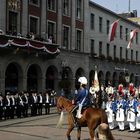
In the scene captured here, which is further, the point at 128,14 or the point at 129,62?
the point at 128,14

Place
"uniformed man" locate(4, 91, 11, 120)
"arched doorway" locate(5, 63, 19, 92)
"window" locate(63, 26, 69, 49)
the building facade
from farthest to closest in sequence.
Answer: "window" locate(63, 26, 69, 49) → the building facade → "arched doorway" locate(5, 63, 19, 92) → "uniformed man" locate(4, 91, 11, 120)

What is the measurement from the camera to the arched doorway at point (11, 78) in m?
35.5

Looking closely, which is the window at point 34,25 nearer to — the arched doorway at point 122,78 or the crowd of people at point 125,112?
the crowd of people at point 125,112

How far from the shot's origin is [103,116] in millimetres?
13914

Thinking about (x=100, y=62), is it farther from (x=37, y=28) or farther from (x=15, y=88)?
Answer: (x=15, y=88)

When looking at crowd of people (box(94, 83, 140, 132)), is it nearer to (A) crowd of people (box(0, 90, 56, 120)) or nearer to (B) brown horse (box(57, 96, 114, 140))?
(B) brown horse (box(57, 96, 114, 140))

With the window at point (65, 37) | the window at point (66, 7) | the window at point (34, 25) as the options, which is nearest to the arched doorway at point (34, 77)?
the window at point (34, 25)

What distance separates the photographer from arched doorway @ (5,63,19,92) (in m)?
35.5

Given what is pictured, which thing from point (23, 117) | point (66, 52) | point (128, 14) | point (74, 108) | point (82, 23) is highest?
point (128, 14)

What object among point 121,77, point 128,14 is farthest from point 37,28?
point 128,14

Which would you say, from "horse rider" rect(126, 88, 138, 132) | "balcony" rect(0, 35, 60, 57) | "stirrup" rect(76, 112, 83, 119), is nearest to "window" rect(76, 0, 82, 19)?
"balcony" rect(0, 35, 60, 57)

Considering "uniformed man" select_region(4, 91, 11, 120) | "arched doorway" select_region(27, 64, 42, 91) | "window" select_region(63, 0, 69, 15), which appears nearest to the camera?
"uniformed man" select_region(4, 91, 11, 120)

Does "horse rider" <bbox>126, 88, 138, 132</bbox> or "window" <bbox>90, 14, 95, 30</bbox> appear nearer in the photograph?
"horse rider" <bbox>126, 88, 138, 132</bbox>

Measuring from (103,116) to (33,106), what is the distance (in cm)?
1592
